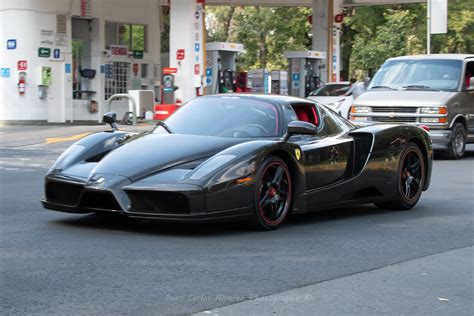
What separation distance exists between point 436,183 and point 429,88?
4.84 m

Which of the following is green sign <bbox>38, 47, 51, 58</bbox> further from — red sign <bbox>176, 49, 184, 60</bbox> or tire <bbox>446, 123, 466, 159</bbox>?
tire <bbox>446, 123, 466, 159</bbox>

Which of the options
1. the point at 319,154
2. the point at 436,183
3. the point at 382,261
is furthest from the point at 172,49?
the point at 382,261

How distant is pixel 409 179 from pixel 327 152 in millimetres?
1633

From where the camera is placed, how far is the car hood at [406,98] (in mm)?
16250

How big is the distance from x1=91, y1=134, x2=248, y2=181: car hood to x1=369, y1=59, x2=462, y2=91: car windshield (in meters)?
9.94

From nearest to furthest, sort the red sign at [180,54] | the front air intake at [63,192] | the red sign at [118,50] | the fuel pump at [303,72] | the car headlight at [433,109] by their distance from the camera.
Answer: the front air intake at [63,192]
the car headlight at [433,109]
the red sign at [180,54]
the red sign at [118,50]
the fuel pump at [303,72]

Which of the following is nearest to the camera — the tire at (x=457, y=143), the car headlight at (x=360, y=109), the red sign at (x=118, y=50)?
the car headlight at (x=360, y=109)

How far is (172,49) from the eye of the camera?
2983cm

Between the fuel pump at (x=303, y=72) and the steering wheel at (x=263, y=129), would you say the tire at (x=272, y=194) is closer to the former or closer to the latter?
the steering wheel at (x=263, y=129)

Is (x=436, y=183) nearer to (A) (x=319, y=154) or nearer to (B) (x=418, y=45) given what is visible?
(A) (x=319, y=154)

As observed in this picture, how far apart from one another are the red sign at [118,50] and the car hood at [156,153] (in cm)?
2672

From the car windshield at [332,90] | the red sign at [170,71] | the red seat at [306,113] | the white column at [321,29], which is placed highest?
the white column at [321,29]

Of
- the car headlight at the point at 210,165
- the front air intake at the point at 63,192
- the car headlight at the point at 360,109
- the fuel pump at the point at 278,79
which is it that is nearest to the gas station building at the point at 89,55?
the fuel pump at the point at 278,79

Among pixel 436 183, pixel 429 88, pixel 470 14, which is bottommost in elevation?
pixel 436 183
